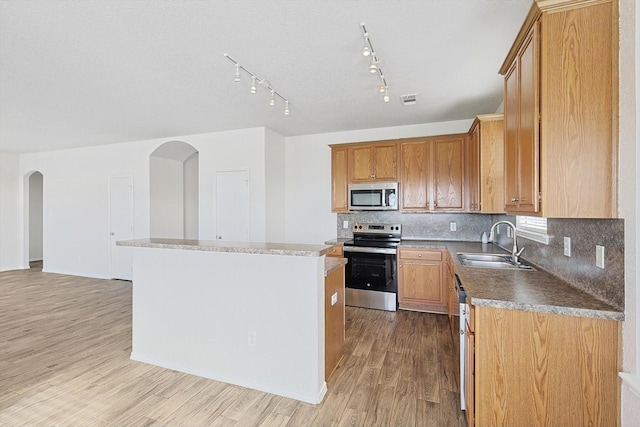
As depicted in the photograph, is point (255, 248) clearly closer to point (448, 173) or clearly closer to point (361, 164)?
point (361, 164)

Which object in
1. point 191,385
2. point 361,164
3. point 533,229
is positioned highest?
point 361,164

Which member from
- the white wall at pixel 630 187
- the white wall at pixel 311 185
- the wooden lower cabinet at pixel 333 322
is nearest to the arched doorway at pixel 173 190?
the white wall at pixel 311 185

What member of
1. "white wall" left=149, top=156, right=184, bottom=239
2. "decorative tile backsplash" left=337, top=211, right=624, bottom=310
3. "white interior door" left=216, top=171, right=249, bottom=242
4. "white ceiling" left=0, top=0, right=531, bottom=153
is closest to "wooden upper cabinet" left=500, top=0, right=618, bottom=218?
"decorative tile backsplash" left=337, top=211, right=624, bottom=310

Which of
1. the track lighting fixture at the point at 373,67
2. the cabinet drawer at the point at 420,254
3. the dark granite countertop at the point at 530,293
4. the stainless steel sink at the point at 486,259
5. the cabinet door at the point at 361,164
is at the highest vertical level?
the track lighting fixture at the point at 373,67

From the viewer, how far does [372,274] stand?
4148 millimetres

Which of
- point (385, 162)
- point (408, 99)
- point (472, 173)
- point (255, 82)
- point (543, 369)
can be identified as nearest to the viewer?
point (543, 369)

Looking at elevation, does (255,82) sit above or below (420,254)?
above

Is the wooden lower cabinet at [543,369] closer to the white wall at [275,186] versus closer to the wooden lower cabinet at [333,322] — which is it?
the wooden lower cabinet at [333,322]

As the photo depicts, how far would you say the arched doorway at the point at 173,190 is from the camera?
5.71 m

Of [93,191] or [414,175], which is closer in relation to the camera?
[414,175]

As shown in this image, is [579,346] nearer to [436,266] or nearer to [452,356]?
[452,356]

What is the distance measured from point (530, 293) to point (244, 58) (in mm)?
2731

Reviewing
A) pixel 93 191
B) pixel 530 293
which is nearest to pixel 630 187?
pixel 530 293

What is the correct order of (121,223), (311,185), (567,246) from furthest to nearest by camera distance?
(121,223)
(311,185)
(567,246)
